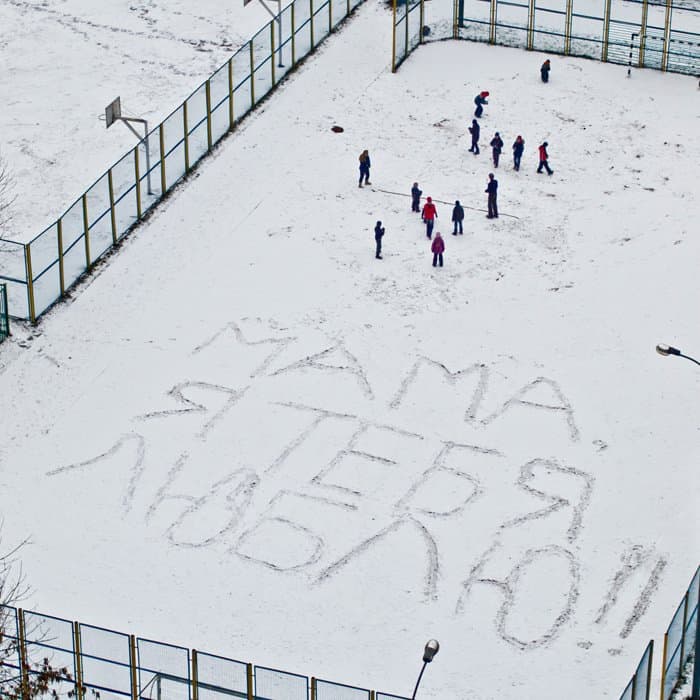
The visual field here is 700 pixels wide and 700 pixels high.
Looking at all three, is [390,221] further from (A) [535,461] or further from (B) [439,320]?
(A) [535,461]

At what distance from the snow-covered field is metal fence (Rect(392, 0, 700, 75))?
3.69 ft

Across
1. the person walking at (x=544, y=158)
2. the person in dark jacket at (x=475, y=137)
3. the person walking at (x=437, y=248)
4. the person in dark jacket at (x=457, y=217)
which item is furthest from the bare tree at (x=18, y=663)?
the person walking at (x=544, y=158)

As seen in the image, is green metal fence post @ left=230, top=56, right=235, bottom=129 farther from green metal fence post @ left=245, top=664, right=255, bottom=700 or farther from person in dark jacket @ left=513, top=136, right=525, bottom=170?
green metal fence post @ left=245, top=664, right=255, bottom=700

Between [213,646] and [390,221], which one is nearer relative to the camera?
[213,646]

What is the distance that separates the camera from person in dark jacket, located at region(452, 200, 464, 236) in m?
56.3

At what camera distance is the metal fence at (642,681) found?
4100 centimetres

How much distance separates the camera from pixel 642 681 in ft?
137

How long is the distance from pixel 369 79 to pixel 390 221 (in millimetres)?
7744

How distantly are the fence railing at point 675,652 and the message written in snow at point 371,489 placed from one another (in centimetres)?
195

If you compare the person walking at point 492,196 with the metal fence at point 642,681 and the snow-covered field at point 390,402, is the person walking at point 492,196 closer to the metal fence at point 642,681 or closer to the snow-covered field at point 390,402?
the snow-covered field at point 390,402

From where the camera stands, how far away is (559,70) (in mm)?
64125

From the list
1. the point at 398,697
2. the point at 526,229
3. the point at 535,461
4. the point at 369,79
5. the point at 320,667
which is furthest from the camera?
the point at 369,79

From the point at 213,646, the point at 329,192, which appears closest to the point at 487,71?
the point at 329,192

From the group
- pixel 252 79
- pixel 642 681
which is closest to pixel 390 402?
pixel 642 681
